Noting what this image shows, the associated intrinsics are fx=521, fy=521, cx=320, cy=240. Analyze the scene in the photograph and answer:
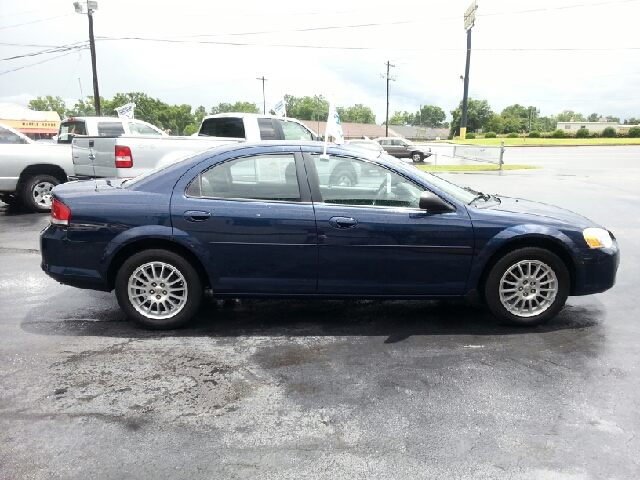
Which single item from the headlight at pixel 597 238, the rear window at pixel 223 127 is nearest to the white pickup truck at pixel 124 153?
the rear window at pixel 223 127

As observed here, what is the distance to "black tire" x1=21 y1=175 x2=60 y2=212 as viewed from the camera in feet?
34.0

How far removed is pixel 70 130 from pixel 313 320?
1261 centimetres

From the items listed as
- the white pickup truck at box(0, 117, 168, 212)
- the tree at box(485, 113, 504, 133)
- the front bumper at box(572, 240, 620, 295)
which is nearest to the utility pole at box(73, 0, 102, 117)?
the white pickup truck at box(0, 117, 168, 212)

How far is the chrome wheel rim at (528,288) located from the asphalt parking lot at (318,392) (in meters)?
0.23

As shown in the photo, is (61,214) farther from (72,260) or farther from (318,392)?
(318,392)

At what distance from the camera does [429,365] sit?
3.88m

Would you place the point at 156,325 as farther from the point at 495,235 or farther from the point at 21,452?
the point at 495,235

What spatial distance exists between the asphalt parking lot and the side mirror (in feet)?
3.47

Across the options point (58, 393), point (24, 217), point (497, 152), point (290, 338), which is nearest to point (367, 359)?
point (290, 338)

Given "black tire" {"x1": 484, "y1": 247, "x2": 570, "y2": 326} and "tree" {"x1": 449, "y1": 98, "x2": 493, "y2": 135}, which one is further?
"tree" {"x1": 449, "y1": 98, "x2": 493, "y2": 135}

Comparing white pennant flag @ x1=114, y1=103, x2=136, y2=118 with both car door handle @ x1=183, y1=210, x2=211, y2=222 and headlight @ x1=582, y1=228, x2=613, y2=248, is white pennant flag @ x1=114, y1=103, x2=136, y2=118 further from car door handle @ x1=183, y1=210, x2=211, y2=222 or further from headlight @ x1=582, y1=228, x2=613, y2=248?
headlight @ x1=582, y1=228, x2=613, y2=248

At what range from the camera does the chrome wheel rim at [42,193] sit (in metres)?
10.5

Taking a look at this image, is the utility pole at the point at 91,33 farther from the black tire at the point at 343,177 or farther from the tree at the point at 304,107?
the tree at the point at 304,107

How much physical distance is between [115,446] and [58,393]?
84 centimetres
